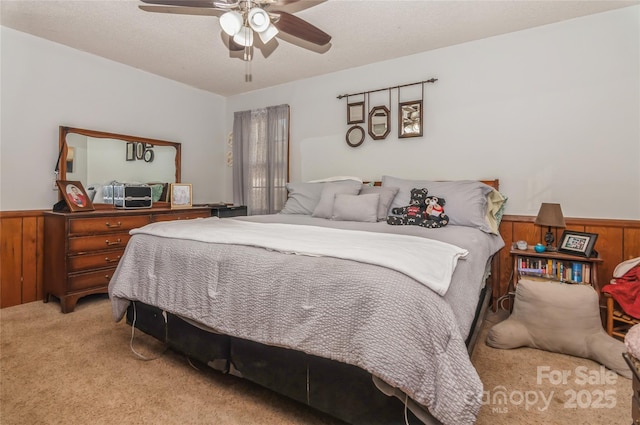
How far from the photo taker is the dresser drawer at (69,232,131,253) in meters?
2.77

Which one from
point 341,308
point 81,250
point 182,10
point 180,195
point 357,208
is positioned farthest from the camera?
point 180,195

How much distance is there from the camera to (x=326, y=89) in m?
3.86

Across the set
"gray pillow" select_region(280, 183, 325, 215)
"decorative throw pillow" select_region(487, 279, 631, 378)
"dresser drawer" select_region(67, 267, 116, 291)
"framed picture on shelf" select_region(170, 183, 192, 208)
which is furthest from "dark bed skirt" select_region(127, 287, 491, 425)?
"framed picture on shelf" select_region(170, 183, 192, 208)

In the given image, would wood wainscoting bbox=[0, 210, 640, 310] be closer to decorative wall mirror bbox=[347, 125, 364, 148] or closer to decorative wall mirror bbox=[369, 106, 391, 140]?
decorative wall mirror bbox=[369, 106, 391, 140]

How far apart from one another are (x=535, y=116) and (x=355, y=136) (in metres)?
1.67

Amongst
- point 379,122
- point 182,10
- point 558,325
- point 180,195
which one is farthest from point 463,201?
point 180,195

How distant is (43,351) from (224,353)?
1.34m

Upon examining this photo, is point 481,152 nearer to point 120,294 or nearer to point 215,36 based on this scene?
point 215,36

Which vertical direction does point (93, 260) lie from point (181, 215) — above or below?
below

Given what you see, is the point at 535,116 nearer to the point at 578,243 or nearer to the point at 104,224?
the point at 578,243

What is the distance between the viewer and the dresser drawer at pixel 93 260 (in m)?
2.77

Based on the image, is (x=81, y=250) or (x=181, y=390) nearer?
(x=181, y=390)

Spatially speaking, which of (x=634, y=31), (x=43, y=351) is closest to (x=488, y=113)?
(x=634, y=31)

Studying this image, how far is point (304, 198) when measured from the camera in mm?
3256
